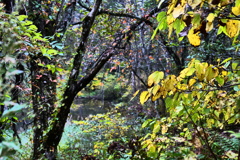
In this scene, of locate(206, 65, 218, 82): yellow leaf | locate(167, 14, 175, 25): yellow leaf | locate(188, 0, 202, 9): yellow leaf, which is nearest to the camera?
locate(188, 0, 202, 9): yellow leaf

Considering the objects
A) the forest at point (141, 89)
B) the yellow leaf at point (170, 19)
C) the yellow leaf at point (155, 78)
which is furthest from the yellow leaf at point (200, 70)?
the yellow leaf at point (170, 19)

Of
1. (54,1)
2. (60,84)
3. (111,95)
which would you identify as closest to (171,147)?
(60,84)

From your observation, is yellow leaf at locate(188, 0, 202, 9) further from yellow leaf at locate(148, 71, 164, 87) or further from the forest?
yellow leaf at locate(148, 71, 164, 87)

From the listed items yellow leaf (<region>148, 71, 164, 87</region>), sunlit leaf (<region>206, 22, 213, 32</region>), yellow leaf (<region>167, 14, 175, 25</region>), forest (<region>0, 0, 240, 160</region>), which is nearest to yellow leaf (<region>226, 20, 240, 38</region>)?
forest (<region>0, 0, 240, 160</region>)

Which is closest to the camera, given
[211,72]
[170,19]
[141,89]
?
[170,19]

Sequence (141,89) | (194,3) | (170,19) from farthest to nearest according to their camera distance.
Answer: (141,89), (170,19), (194,3)

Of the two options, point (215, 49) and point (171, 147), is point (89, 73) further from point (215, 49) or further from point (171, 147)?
point (215, 49)

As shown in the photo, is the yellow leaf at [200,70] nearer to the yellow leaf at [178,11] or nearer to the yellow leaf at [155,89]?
the yellow leaf at [155,89]

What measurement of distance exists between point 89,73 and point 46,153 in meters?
1.40

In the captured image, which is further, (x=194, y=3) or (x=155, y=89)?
(x=155, y=89)

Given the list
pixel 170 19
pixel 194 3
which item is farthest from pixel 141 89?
pixel 194 3

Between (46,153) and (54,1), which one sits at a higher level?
(54,1)

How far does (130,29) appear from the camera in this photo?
4.23 meters

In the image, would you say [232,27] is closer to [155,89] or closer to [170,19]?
[170,19]
